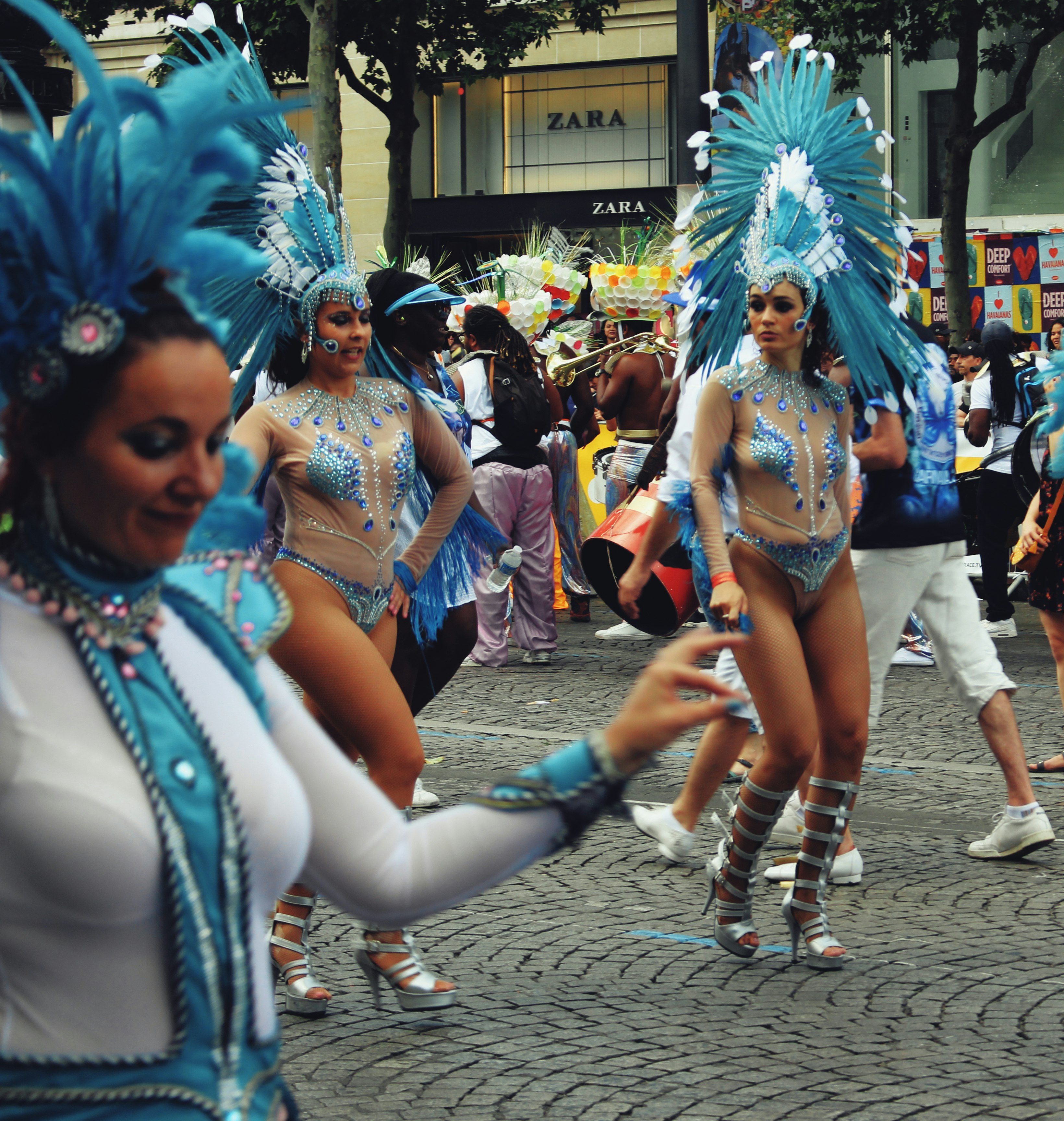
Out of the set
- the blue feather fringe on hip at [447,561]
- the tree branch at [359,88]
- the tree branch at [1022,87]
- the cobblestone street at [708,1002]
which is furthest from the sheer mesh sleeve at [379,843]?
the tree branch at [359,88]

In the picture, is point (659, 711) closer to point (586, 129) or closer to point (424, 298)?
point (424, 298)

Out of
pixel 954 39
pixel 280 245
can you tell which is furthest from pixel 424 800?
pixel 954 39

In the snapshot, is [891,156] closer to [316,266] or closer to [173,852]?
[316,266]

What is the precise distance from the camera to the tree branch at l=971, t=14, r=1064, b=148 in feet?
67.4

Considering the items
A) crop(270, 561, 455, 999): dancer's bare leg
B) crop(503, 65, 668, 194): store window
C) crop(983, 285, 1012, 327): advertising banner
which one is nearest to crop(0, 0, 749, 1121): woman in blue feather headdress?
crop(270, 561, 455, 999): dancer's bare leg

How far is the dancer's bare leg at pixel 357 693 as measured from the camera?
4078 mm

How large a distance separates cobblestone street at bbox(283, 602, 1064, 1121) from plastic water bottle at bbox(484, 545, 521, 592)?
0.92m

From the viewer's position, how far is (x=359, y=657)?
4098 mm

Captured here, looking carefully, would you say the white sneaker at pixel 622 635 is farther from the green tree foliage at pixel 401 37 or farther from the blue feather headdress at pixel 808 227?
the green tree foliage at pixel 401 37

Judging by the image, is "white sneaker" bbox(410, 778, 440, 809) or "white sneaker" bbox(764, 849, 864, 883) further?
"white sneaker" bbox(410, 778, 440, 809)

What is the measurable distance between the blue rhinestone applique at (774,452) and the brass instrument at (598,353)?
642 cm

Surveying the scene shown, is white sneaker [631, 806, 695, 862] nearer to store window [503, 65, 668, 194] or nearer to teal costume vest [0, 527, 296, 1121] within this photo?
teal costume vest [0, 527, 296, 1121]

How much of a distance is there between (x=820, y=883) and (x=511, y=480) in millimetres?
6034

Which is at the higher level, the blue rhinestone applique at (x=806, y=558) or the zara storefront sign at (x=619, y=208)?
the zara storefront sign at (x=619, y=208)
